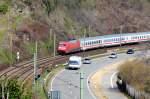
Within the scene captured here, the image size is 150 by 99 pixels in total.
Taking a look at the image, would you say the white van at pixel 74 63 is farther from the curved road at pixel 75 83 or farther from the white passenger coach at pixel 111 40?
the white passenger coach at pixel 111 40

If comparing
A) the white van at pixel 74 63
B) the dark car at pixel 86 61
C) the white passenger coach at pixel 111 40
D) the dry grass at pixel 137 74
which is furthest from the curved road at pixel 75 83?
the white passenger coach at pixel 111 40

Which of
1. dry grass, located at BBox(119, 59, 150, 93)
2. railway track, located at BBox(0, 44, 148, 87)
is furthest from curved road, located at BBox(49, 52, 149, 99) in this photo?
railway track, located at BBox(0, 44, 148, 87)

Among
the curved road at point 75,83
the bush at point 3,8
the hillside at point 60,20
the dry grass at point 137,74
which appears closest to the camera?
the dry grass at point 137,74

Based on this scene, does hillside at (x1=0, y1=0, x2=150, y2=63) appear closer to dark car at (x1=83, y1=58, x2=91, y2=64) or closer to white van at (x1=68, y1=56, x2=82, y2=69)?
dark car at (x1=83, y1=58, x2=91, y2=64)

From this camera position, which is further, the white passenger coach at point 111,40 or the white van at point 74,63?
the white passenger coach at point 111,40

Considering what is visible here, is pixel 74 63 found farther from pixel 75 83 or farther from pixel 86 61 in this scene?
pixel 75 83

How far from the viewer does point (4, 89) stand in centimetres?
5384

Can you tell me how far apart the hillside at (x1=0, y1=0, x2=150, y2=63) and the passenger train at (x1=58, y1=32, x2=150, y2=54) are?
3.17 metres

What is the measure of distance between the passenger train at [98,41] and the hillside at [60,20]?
10.4ft

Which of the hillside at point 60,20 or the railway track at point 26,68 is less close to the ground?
the hillside at point 60,20

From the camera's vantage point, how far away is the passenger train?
10731 cm

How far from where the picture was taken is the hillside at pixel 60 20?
10294cm

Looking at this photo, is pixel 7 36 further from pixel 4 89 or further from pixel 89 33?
pixel 4 89

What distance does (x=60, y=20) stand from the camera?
401ft
